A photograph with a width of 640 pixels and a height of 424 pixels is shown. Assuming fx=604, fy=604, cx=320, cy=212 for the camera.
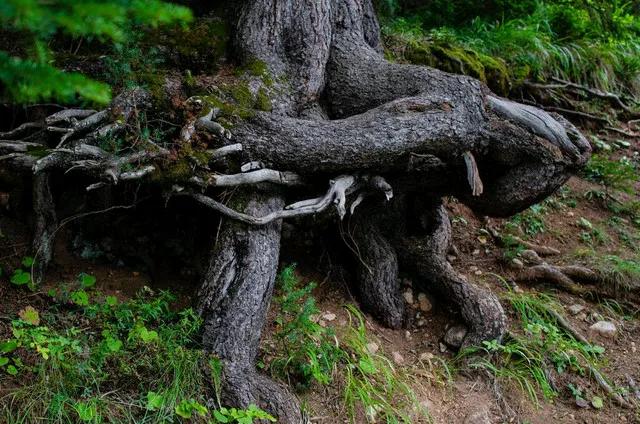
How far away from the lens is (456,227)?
18.0 feet

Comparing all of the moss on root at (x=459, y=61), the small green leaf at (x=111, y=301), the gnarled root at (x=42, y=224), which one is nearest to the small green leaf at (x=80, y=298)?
the small green leaf at (x=111, y=301)

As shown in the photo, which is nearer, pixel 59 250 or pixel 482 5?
pixel 59 250

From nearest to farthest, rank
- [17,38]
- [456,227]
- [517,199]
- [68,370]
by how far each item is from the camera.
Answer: [68,370] < [17,38] < [517,199] < [456,227]

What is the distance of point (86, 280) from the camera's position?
3.59m

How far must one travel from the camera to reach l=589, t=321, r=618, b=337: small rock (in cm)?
461

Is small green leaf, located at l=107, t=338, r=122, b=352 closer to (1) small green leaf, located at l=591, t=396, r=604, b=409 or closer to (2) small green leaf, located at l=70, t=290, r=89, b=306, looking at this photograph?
(2) small green leaf, located at l=70, t=290, r=89, b=306

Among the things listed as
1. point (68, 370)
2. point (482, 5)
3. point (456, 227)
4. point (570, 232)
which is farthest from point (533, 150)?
point (482, 5)

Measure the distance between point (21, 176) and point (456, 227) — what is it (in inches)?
141

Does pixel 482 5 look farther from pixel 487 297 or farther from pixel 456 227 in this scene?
pixel 487 297

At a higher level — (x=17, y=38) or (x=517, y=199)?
(x=17, y=38)

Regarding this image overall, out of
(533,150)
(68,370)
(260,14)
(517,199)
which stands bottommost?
(68,370)

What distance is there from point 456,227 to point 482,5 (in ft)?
12.9

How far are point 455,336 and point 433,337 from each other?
6.7 inches

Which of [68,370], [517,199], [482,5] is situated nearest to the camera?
[68,370]
